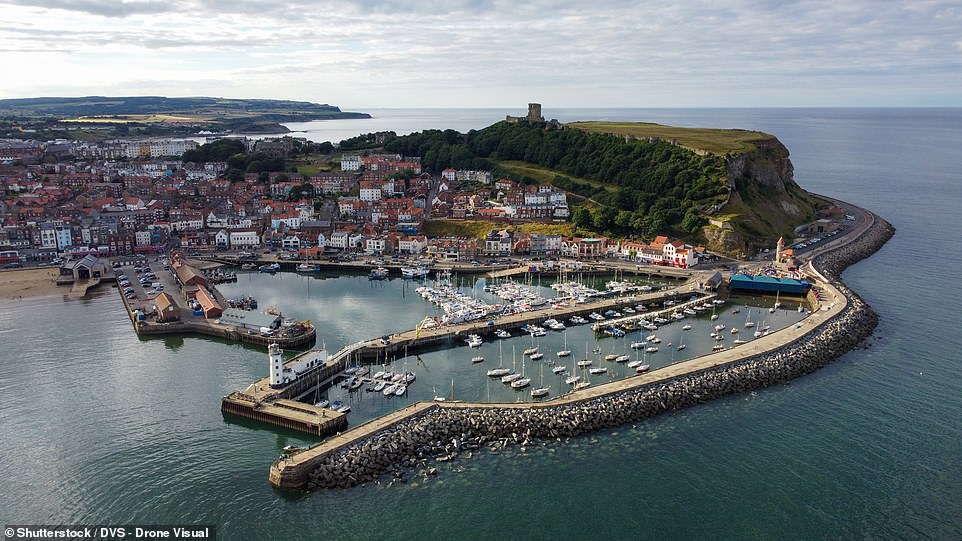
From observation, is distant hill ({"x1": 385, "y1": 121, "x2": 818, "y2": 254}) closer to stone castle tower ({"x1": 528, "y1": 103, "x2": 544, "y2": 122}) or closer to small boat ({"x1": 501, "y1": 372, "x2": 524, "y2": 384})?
stone castle tower ({"x1": 528, "y1": 103, "x2": 544, "y2": 122})

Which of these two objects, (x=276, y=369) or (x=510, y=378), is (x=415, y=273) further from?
(x=276, y=369)

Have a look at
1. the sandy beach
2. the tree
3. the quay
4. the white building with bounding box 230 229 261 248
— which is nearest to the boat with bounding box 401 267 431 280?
the tree

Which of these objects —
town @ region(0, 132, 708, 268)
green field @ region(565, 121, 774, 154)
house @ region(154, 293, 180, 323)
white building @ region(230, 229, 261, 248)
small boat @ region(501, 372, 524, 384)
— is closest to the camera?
small boat @ region(501, 372, 524, 384)

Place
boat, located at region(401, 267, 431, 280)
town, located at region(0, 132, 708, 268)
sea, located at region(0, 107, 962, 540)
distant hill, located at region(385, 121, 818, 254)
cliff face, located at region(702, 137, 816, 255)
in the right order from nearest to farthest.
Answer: sea, located at region(0, 107, 962, 540) < boat, located at region(401, 267, 431, 280) < cliff face, located at region(702, 137, 816, 255) < town, located at region(0, 132, 708, 268) < distant hill, located at region(385, 121, 818, 254)

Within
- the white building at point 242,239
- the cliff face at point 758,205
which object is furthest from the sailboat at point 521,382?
the white building at point 242,239

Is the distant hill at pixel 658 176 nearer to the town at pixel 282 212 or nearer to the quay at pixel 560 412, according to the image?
the town at pixel 282 212
